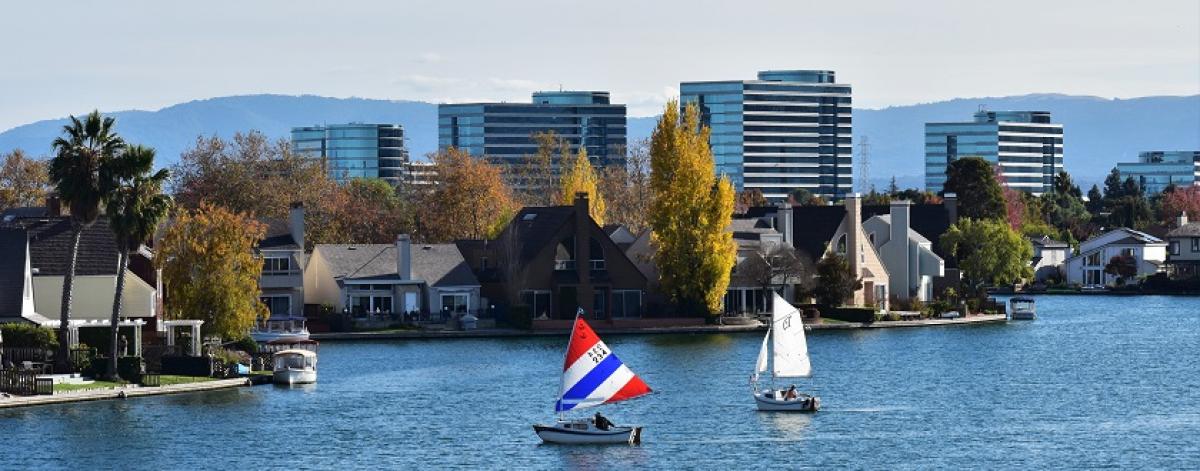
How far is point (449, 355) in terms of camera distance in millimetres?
102938

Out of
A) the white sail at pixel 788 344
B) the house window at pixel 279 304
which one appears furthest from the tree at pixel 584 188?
the white sail at pixel 788 344

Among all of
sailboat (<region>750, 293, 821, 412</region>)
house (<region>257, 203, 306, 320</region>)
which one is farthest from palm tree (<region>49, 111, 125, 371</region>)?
house (<region>257, 203, 306, 320</region>)

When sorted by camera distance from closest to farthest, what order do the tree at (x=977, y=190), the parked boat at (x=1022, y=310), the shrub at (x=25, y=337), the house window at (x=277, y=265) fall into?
the shrub at (x=25, y=337) → the house window at (x=277, y=265) → the parked boat at (x=1022, y=310) → the tree at (x=977, y=190)

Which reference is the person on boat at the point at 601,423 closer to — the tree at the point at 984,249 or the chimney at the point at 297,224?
the chimney at the point at 297,224

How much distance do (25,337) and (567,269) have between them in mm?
46124

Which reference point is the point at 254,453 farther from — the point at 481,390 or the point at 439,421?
the point at 481,390

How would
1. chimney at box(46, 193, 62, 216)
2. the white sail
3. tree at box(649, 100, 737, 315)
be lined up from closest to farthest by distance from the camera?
the white sail < chimney at box(46, 193, 62, 216) < tree at box(649, 100, 737, 315)

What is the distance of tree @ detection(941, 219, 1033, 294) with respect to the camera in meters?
152

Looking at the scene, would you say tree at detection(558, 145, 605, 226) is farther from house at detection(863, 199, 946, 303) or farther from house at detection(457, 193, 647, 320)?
house at detection(863, 199, 946, 303)

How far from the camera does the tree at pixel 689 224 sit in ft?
395

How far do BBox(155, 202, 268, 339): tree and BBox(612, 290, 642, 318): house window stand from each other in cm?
3094

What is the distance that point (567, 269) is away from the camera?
398ft

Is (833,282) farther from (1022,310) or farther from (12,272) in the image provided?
(12,272)

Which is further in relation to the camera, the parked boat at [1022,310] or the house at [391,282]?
the parked boat at [1022,310]
